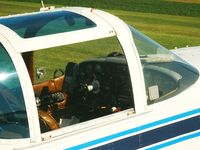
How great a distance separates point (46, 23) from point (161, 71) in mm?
1250

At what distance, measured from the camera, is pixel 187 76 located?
4629 millimetres

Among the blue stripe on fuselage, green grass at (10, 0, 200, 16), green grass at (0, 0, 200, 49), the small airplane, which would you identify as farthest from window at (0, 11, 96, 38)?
green grass at (10, 0, 200, 16)

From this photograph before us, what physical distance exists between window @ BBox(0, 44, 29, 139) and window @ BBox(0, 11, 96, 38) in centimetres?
34

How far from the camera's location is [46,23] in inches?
161

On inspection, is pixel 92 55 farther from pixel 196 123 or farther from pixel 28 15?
pixel 196 123

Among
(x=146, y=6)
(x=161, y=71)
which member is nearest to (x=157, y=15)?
(x=146, y=6)

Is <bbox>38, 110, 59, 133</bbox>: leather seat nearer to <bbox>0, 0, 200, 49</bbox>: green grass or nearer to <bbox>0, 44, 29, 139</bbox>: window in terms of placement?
<bbox>0, 44, 29, 139</bbox>: window

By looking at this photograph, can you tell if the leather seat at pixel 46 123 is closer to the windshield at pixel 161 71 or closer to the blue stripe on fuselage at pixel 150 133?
the blue stripe on fuselage at pixel 150 133

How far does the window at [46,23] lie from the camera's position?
3.85 meters

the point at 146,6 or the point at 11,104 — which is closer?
the point at 11,104

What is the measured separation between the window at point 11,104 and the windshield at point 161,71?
126cm

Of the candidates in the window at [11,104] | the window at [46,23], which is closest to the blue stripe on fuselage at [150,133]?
the window at [11,104]

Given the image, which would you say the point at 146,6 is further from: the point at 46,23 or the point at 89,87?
the point at 46,23

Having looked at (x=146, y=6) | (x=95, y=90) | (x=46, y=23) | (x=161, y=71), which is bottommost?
(x=146, y=6)
